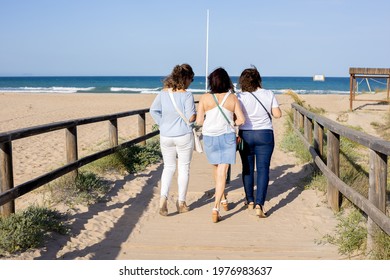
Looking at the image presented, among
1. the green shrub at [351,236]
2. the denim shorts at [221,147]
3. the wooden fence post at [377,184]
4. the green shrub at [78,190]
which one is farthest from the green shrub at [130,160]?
the wooden fence post at [377,184]

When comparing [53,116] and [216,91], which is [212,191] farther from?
[53,116]

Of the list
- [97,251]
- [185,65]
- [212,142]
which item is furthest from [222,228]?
[185,65]

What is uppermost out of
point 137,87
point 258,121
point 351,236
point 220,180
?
point 258,121

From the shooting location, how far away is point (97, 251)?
16.3ft

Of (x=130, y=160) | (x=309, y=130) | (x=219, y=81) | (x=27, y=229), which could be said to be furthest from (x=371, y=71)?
(x=27, y=229)

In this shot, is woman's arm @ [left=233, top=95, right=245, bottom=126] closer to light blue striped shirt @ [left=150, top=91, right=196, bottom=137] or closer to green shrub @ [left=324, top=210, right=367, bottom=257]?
light blue striped shirt @ [left=150, top=91, right=196, bottom=137]

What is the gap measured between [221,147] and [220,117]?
0.36m

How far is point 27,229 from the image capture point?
4.84 metres

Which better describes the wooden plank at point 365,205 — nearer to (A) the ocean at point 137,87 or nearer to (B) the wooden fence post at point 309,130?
(B) the wooden fence post at point 309,130

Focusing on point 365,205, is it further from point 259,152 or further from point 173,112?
point 173,112

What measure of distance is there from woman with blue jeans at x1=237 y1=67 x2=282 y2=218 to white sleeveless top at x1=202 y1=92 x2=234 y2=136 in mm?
347

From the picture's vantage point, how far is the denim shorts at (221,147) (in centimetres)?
590

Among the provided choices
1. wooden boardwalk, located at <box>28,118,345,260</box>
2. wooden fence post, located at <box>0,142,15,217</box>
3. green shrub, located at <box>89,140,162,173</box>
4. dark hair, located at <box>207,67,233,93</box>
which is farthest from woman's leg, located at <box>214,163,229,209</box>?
green shrub, located at <box>89,140,162,173</box>

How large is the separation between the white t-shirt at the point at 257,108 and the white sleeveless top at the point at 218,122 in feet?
1.11
